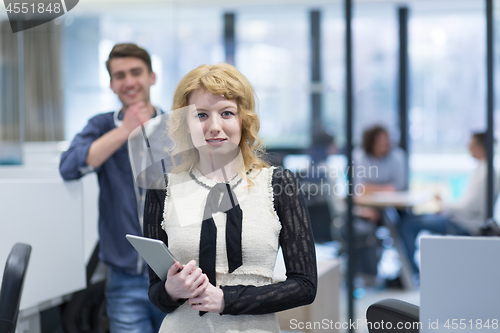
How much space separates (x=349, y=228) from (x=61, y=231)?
1.89 m

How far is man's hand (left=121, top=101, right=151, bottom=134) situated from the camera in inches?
63.6

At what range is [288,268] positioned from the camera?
3.57 feet

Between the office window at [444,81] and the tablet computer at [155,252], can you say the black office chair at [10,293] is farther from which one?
the office window at [444,81]

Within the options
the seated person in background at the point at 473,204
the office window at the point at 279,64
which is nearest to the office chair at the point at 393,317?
the seated person in background at the point at 473,204

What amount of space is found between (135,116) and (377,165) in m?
2.97

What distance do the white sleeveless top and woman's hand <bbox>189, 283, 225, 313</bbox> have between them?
0.25 feet

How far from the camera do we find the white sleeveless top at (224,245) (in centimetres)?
108

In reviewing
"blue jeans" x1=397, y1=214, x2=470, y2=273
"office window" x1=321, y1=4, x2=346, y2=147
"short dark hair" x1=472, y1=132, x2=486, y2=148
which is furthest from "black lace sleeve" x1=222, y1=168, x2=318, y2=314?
"blue jeans" x1=397, y1=214, x2=470, y2=273

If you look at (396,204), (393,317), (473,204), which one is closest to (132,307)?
(393,317)

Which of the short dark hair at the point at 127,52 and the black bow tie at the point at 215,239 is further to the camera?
the short dark hair at the point at 127,52

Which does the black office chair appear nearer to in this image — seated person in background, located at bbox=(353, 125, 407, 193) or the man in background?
the man in background

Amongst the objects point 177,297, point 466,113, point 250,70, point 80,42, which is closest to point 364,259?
point 466,113

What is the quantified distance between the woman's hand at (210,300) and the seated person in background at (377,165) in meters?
3.26

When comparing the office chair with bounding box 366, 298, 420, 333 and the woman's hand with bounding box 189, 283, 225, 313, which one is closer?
the woman's hand with bounding box 189, 283, 225, 313
